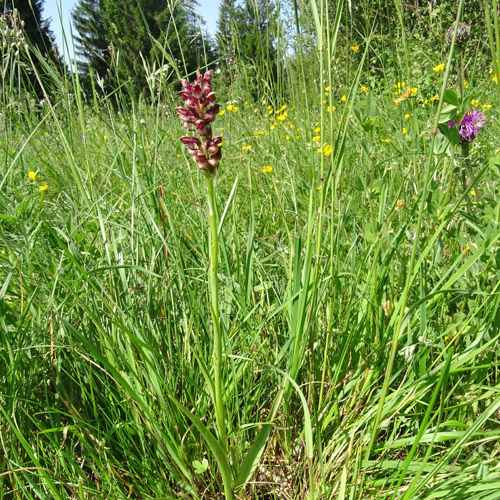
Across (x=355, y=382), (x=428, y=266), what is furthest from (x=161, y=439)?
(x=428, y=266)

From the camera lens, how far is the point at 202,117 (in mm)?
685

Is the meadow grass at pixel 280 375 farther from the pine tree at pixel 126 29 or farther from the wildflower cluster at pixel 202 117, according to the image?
the pine tree at pixel 126 29

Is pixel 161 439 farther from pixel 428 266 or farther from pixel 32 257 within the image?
pixel 428 266

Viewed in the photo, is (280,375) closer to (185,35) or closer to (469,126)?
(469,126)

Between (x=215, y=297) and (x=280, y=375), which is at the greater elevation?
(x=215, y=297)

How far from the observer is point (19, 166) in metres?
2.21

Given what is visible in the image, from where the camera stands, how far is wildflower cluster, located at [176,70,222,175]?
26.5 inches

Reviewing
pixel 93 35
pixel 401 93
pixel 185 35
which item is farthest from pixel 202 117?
pixel 93 35

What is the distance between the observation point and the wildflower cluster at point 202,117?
67cm

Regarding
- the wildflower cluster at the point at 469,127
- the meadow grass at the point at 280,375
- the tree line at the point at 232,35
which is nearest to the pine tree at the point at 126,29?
the tree line at the point at 232,35

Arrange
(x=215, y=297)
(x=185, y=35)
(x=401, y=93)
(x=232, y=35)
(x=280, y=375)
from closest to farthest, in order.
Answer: (x=215, y=297), (x=280, y=375), (x=401, y=93), (x=232, y=35), (x=185, y=35)

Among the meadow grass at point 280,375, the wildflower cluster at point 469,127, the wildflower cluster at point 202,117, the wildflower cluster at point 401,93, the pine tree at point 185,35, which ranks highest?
the pine tree at point 185,35

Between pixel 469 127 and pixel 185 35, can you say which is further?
pixel 185 35

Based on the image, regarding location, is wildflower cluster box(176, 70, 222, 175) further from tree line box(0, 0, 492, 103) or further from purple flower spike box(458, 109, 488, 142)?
purple flower spike box(458, 109, 488, 142)
